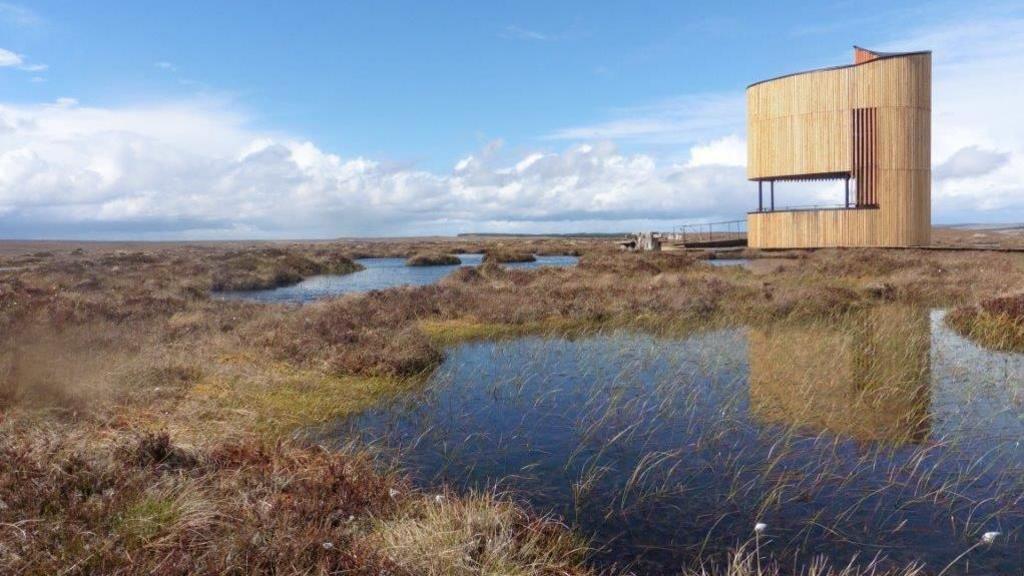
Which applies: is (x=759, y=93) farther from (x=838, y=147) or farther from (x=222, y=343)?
(x=222, y=343)

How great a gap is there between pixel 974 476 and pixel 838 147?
31.5 meters

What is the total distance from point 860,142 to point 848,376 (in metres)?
26.9

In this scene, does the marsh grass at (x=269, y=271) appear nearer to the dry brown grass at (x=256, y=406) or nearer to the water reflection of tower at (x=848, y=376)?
the dry brown grass at (x=256, y=406)

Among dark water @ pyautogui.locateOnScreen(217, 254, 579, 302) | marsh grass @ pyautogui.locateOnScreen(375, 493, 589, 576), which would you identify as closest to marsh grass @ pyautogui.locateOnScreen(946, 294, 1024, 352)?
marsh grass @ pyautogui.locateOnScreen(375, 493, 589, 576)

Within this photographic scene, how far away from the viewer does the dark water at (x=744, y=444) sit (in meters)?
6.45

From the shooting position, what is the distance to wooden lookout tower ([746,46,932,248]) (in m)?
34.6

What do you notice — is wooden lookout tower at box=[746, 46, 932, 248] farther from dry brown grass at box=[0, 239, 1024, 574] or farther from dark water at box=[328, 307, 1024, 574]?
dark water at box=[328, 307, 1024, 574]

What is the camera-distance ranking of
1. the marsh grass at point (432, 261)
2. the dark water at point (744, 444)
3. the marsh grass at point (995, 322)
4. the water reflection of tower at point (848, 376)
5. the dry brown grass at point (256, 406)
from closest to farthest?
the dry brown grass at point (256, 406) → the dark water at point (744, 444) → the water reflection of tower at point (848, 376) → the marsh grass at point (995, 322) → the marsh grass at point (432, 261)

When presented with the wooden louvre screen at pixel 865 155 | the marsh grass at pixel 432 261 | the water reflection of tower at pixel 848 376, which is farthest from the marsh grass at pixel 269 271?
the wooden louvre screen at pixel 865 155

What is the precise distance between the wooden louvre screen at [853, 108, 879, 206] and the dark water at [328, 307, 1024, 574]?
2342 centimetres

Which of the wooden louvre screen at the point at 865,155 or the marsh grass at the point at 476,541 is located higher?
the wooden louvre screen at the point at 865,155

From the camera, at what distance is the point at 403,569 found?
195 inches

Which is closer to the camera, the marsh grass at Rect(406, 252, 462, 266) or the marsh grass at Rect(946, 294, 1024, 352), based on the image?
the marsh grass at Rect(946, 294, 1024, 352)

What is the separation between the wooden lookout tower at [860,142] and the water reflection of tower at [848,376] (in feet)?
64.1
